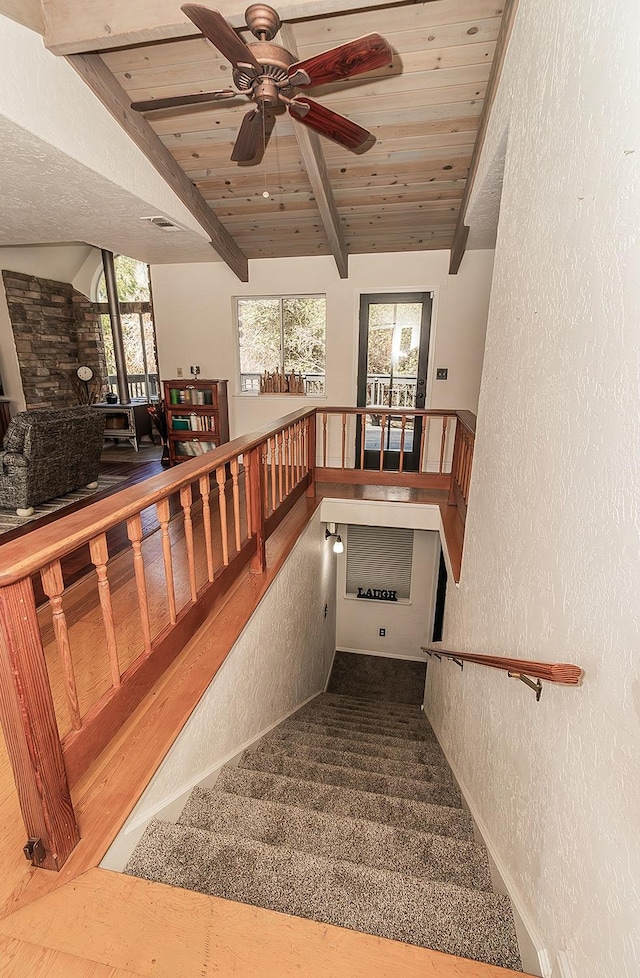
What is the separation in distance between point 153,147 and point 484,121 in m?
2.42

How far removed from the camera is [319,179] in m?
3.58

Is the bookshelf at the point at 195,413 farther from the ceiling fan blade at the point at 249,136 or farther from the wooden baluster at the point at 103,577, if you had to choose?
the wooden baluster at the point at 103,577

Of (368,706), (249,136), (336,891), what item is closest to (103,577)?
(336,891)

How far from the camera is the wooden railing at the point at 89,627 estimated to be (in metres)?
1.07

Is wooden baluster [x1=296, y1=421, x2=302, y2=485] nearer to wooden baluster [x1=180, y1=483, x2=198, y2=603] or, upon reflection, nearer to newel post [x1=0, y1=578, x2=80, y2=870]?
wooden baluster [x1=180, y1=483, x2=198, y2=603]

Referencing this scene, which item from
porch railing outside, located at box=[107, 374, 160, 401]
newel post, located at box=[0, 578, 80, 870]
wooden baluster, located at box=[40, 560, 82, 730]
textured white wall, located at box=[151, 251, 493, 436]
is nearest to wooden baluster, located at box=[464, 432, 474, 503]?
textured white wall, located at box=[151, 251, 493, 436]

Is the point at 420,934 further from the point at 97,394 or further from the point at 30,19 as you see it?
the point at 97,394

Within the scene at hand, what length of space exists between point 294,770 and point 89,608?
1.38 meters

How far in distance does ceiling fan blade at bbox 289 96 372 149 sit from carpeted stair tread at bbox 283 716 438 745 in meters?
3.85

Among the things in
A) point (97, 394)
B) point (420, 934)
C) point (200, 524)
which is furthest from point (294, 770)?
point (97, 394)

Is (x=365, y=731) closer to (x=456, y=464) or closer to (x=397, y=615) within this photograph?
(x=456, y=464)

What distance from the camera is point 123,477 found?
544 centimetres

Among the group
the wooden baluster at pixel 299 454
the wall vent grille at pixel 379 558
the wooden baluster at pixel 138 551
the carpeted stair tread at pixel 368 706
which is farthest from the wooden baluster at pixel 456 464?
the wooden baluster at pixel 138 551

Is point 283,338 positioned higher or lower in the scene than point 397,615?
higher
